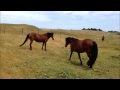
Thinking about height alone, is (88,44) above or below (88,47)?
above

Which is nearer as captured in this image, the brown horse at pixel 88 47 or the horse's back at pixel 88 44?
the brown horse at pixel 88 47

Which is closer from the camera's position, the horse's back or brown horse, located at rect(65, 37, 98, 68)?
brown horse, located at rect(65, 37, 98, 68)
